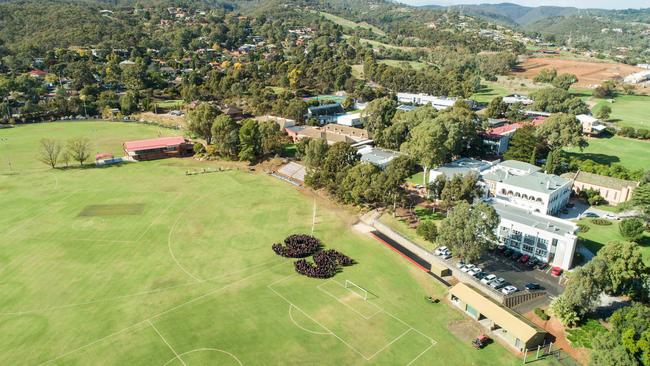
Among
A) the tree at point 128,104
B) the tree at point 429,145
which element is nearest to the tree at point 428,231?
the tree at point 429,145

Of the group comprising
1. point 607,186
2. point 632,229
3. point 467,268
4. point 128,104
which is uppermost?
point 128,104

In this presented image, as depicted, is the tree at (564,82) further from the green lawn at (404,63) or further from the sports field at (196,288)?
the sports field at (196,288)

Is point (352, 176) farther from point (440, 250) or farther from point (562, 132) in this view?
point (562, 132)

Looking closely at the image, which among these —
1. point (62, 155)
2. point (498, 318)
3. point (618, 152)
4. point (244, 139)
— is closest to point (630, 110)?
point (618, 152)

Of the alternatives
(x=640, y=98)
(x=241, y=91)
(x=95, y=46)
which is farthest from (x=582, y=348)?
(x=95, y=46)

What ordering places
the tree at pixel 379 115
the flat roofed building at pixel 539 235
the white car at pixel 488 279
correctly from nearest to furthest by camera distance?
the white car at pixel 488 279, the flat roofed building at pixel 539 235, the tree at pixel 379 115

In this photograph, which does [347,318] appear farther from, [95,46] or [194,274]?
[95,46]

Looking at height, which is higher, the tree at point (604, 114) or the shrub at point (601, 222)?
the tree at point (604, 114)
